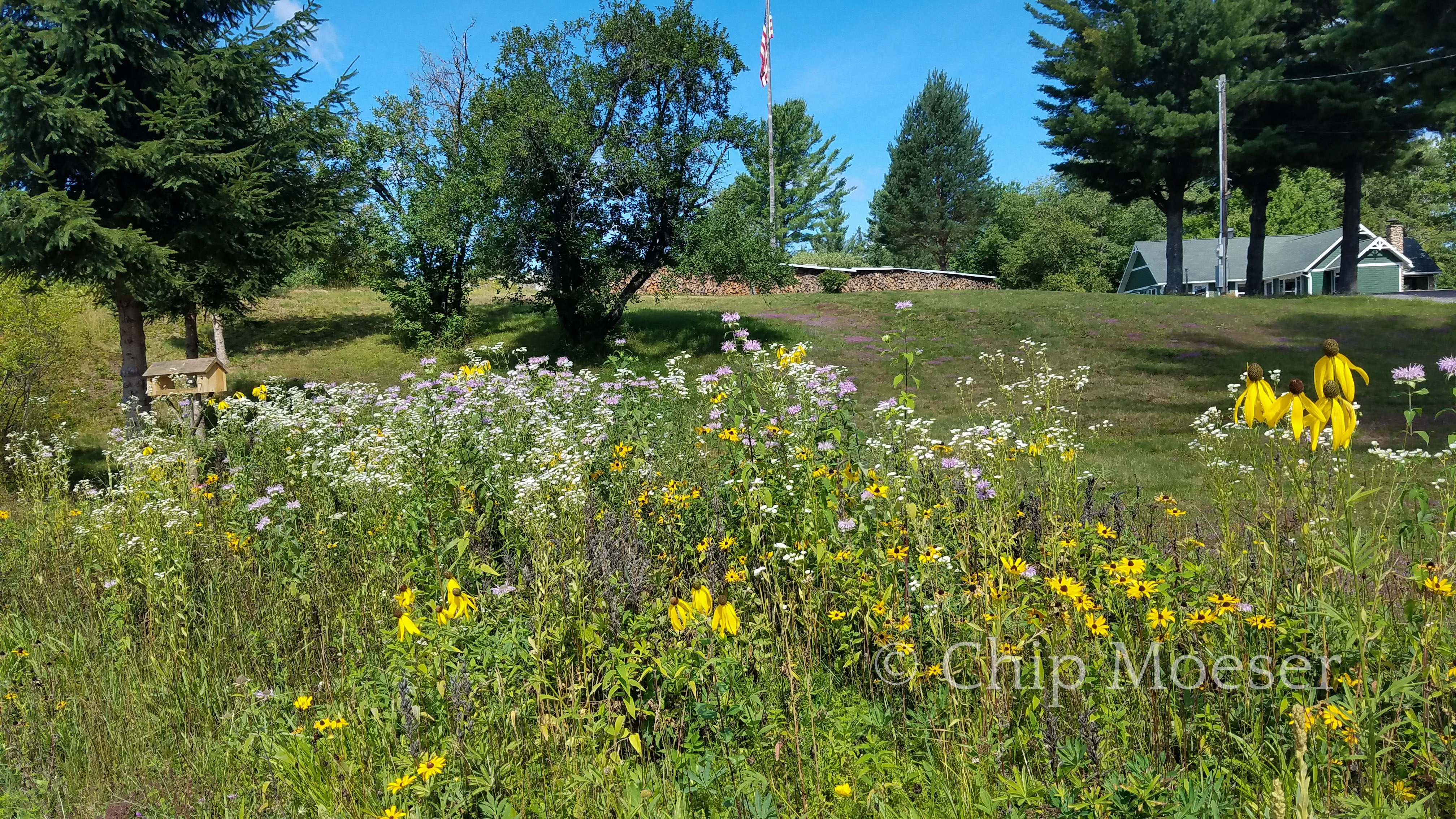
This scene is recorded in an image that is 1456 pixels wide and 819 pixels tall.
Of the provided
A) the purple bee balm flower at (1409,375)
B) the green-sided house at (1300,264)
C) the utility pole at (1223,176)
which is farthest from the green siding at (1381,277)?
the purple bee balm flower at (1409,375)

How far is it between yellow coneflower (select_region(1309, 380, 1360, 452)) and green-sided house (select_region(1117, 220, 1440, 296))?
4029 centimetres

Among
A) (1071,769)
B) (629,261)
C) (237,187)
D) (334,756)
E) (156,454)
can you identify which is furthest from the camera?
(629,261)

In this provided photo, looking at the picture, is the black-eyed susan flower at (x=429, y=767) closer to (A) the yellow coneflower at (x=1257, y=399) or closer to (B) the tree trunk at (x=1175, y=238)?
(A) the yellow coneflower at (x=1257, y=399)

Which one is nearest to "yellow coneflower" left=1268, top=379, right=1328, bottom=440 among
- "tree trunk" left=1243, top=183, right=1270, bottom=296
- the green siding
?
"tree trunk" left=1243, top=183, right=1270, bottom=296

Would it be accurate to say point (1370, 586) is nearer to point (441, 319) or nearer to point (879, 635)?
point (879, 635)

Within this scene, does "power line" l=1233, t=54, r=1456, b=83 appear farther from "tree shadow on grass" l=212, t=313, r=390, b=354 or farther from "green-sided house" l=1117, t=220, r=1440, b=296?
"tree shadow on grass" l=212, t=313, r=390, b=354

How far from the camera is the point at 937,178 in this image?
46.1 m

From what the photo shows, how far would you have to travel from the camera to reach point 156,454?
18.2 ft

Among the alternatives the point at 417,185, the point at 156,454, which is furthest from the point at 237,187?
the point at 417,185

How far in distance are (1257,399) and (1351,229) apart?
28.2 metres

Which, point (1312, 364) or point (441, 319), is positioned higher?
point (441, 319)

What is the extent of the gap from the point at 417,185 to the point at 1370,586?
68.4 ft

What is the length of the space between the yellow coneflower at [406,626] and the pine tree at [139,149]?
7.10 metres

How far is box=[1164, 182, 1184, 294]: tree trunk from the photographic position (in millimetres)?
25438
